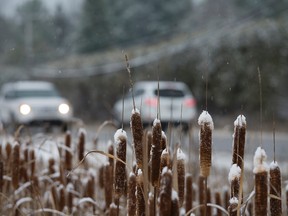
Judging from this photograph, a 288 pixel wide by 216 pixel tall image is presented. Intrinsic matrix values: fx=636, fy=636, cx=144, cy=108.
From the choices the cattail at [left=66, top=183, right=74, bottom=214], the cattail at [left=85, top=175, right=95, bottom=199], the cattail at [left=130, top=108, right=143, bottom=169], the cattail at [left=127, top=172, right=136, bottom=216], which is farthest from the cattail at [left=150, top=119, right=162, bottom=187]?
the cattail at [left=66, top=183, right=74, bottom=214]

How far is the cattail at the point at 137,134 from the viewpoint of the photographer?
1.81 meters

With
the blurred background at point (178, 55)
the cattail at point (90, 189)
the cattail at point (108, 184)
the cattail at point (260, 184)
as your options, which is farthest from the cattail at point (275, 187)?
the blurred background at point (178, 55)

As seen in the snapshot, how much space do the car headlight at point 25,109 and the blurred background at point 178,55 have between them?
1782 millimetres

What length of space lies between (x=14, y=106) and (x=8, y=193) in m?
15.0

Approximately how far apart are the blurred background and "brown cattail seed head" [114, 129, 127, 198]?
4.40 m

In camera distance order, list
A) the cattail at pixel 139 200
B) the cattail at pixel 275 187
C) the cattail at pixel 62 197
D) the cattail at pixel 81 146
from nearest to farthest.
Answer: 1. the cattail at pixel 275 187
2. the cattail at pixel 139 200
3. the cattail at pixel 81 146
4. the cattail at pixel 62 197

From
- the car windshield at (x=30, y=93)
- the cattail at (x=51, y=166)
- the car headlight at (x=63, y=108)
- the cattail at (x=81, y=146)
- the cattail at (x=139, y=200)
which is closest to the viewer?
the cattail at (x=139, y=200)

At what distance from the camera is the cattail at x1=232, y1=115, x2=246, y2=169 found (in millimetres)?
1911

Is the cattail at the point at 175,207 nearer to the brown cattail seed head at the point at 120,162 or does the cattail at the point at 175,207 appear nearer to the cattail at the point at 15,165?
the brown cattail seed head at the point at 120,162

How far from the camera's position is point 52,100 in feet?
63.1

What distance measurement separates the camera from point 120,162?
1915 mm

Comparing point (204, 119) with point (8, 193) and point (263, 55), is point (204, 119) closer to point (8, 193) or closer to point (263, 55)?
point (8, 193)

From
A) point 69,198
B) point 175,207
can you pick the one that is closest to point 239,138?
point 175,207

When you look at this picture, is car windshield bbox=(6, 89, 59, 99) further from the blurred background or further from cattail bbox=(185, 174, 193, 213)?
cattail bbox=(185, 174, 193, 213)
